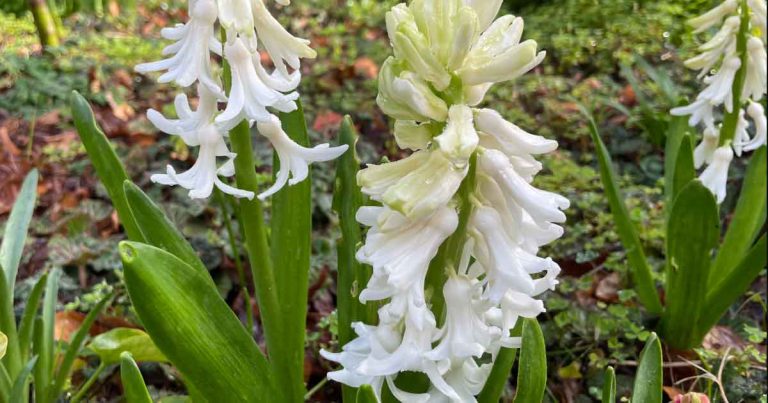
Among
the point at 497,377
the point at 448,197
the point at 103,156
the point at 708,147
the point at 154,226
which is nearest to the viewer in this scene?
the point at 448,197

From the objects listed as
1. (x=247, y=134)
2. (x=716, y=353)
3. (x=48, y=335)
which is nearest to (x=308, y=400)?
(x=48, y=335)

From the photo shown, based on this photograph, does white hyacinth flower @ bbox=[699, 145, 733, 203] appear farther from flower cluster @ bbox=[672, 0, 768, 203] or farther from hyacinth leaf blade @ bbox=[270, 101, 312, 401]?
hyacinth leaf blade @ bbox=[270, 101, 312, 401]

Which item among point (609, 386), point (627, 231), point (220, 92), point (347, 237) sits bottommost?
point (627, 231)

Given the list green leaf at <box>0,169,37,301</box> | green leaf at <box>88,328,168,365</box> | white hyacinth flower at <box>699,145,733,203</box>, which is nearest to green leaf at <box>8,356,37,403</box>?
green leaf at <box>88,328,168,365</box>

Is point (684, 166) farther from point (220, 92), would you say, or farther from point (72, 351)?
point (72, 351)

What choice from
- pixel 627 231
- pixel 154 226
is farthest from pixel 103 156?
pixel 627 231

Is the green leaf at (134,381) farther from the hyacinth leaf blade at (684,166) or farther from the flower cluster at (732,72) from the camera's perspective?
the flower cluster at (732,72)

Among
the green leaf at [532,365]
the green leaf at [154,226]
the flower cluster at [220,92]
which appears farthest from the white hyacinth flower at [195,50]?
the green leaf at [532,365]
